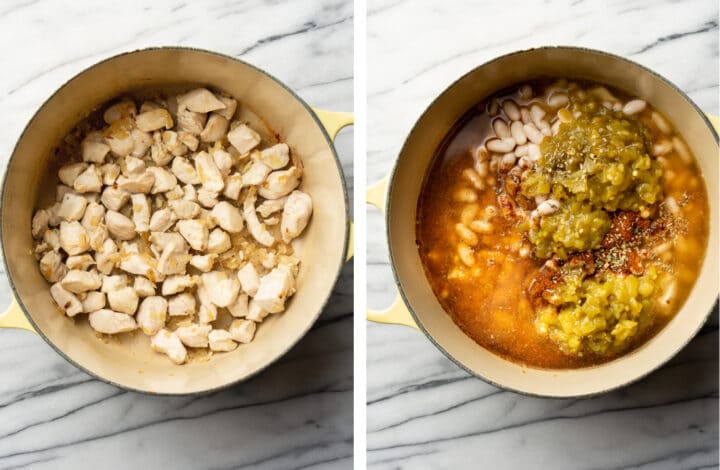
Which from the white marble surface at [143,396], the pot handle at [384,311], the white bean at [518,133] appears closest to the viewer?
the pot handle at [384,311]

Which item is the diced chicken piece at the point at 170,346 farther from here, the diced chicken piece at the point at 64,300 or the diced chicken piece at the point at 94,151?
the diced chicken piece at the point at 94,151

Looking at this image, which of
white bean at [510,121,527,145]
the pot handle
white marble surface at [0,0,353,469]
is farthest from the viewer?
white marble surface at [0,0,353,469]

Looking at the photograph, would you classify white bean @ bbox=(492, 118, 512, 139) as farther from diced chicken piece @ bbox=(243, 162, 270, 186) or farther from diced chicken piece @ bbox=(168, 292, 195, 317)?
diced chicken piece @ bbox=(168, 292, 195, 317)

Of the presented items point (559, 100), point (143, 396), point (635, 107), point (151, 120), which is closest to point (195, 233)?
point (151, 120)

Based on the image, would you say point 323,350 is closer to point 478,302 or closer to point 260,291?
point 260,291

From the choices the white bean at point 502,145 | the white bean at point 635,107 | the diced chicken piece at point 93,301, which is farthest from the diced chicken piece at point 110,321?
the white bean at point 635,107

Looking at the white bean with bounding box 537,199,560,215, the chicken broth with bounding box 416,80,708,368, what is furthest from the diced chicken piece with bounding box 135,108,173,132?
the white bean with bounding box 537,199,560,215

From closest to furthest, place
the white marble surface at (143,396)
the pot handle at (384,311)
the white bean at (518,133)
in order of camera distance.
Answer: the pot handle at (384,311) < the white bean at (518,133) < the white marble surface at (143,396)

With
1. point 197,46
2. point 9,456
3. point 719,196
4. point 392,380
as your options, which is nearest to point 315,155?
point 197,46
